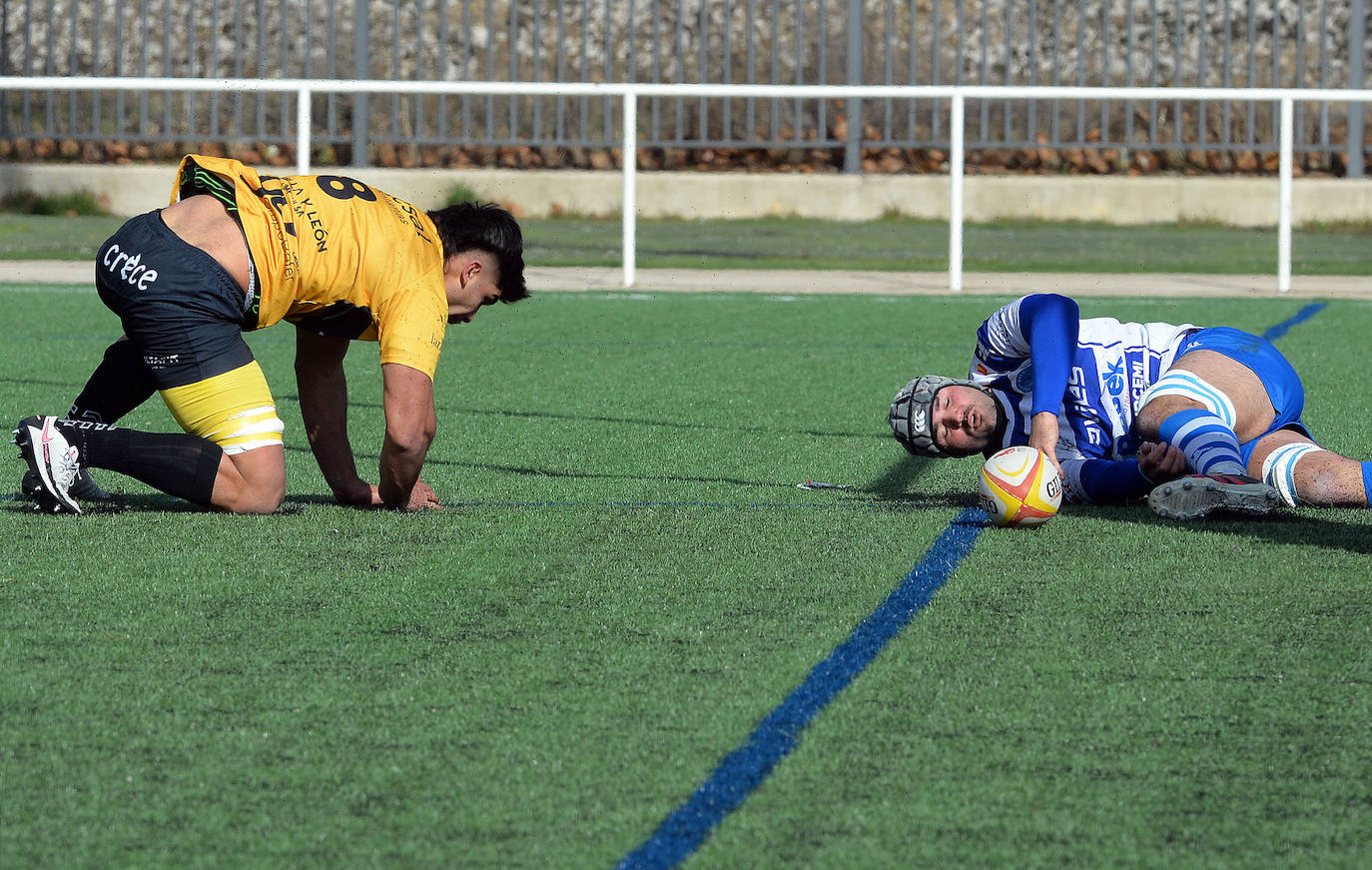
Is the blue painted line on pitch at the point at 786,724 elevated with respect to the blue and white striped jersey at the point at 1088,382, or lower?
lower

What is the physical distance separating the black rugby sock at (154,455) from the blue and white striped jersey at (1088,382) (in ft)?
7.17

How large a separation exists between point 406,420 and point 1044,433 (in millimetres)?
1683

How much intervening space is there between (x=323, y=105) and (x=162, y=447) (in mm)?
16828

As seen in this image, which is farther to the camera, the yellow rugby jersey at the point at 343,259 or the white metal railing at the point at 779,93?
the white metal railing at the point at 779,93

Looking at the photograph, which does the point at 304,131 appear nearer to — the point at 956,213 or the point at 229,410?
the point at 956,213

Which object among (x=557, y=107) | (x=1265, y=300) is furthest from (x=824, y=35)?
(x=1265, y=300)

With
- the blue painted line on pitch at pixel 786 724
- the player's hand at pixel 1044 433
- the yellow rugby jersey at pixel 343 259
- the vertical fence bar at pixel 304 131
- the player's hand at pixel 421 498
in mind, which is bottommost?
the blue painted line on pitch at pixel 786 724

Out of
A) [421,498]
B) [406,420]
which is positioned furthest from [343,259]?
[421,498]

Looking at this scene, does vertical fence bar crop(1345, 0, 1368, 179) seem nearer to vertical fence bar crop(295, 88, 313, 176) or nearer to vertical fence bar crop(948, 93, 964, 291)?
vertical fence bar crop(948, 93, 964, 291)

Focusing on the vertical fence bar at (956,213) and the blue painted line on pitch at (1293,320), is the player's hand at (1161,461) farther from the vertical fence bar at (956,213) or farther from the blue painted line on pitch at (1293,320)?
the vertical fence bar at (956,213)

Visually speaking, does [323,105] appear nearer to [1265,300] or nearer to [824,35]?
[824,35]

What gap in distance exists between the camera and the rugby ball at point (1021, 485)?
4.67 meters

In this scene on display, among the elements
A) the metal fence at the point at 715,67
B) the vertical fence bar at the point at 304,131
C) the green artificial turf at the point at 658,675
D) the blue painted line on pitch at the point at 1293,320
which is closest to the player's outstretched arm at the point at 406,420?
the green artificial turf at the point at 658,675

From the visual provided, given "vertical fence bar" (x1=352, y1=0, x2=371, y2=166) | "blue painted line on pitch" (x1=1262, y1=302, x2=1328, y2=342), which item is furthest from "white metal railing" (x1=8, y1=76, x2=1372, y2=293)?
"vertical fence bar" (x1=352, y1=0, x2=371, y2=166)
